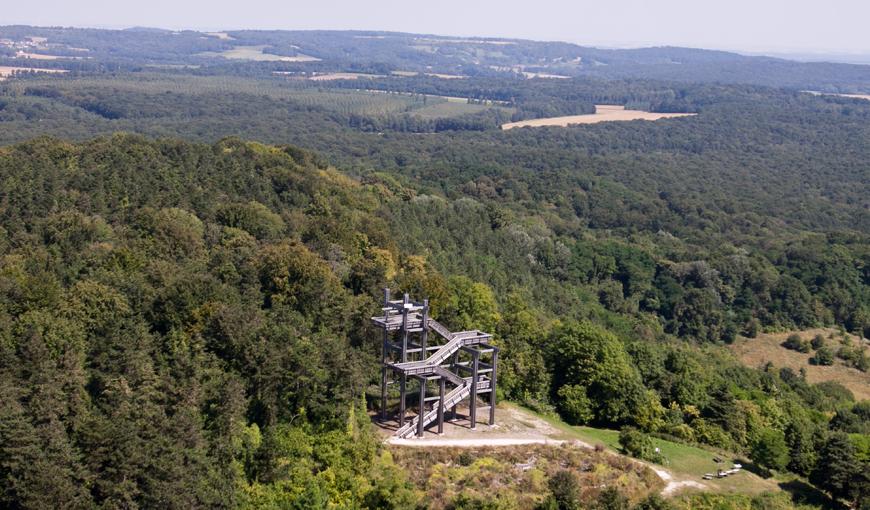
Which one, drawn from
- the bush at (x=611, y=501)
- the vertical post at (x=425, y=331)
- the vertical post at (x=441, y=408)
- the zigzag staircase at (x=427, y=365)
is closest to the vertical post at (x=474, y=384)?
the zigzag staircase at (x=427, y=365)

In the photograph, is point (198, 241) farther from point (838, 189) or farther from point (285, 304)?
point (838, 189)

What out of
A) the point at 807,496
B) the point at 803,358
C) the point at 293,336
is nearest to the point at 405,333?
the point at 293,336

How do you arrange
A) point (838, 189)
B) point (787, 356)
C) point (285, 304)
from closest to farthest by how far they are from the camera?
point (285, 304), point (787, 356), point (838, 189)

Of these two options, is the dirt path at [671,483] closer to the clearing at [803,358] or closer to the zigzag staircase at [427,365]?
the zigzag staircase at [427,365]

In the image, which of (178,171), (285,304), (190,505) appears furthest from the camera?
(178,171)

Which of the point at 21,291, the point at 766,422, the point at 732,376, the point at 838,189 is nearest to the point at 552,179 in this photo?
the point at 838,189

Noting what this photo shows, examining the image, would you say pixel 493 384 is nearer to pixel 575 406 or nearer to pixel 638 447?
pixel 638 447

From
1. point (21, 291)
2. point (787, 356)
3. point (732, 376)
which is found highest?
point (21, 291)

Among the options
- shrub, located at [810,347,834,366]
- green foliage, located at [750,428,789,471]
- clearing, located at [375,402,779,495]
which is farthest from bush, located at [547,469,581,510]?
shrub, located at [810,347,834,366]
